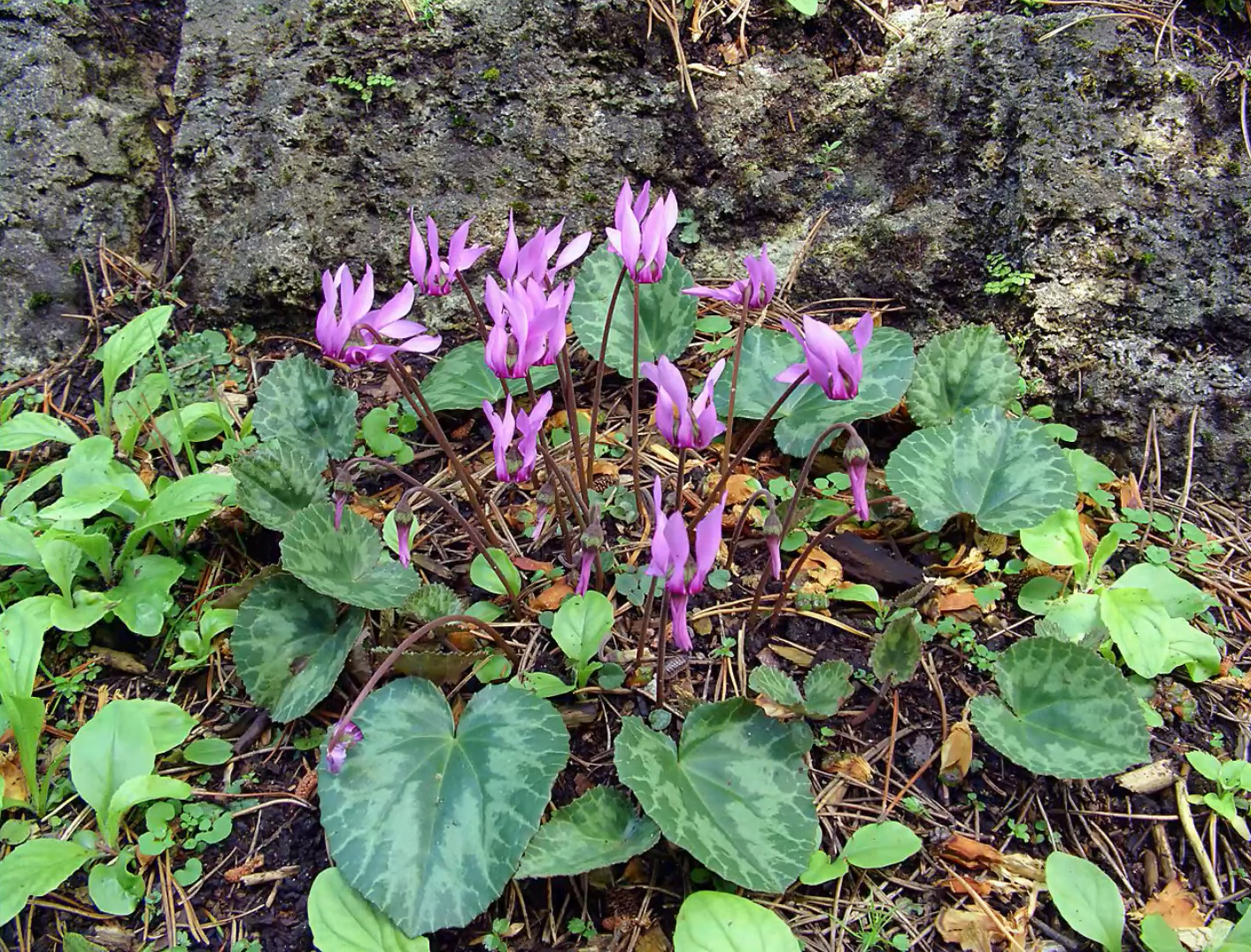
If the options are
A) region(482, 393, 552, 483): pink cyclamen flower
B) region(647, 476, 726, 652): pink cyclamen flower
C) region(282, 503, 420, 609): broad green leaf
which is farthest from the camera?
region(282, 503, 420, 609): broad green leaf

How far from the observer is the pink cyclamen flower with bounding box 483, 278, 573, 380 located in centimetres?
153

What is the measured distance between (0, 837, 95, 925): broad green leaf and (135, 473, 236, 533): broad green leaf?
662 mm

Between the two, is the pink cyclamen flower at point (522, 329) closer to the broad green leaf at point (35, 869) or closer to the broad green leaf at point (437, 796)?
the broad green leaf at point (437, 796)

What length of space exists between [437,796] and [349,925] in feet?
0.75

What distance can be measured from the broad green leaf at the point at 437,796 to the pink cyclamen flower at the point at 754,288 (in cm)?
83

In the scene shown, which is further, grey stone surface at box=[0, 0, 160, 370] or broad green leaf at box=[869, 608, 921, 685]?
grey stone surface at box=[0, 0, 160, 370]

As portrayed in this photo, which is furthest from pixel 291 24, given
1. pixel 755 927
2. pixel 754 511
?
pixel 755 927

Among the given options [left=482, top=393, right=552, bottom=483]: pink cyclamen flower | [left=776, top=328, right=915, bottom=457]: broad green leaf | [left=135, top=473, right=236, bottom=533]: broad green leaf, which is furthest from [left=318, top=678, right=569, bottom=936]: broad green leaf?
[left=776, top=328, right=915, bottom=457]: broad green leaf

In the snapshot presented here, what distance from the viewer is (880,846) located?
4.93ft

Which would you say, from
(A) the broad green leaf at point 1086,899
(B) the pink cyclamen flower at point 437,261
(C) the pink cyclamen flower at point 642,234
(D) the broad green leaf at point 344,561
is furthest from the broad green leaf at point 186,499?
(A) the broad green leaf at point 1086,899

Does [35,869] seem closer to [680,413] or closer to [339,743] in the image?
[339,743]

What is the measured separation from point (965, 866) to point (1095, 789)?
309 millimetres

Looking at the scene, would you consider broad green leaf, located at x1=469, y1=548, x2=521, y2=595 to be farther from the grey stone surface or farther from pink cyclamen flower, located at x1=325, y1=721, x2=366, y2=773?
the grey stone surface

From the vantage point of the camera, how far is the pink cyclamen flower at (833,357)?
1475mm
